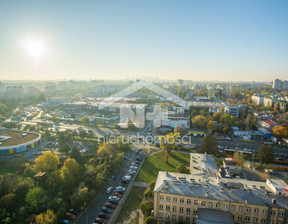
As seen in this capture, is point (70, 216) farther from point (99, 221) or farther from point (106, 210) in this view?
point (106, 210)

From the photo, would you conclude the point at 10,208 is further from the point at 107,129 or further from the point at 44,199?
the point at 107,129

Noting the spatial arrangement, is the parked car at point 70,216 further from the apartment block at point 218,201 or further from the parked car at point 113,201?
the apartment block at point 218,201

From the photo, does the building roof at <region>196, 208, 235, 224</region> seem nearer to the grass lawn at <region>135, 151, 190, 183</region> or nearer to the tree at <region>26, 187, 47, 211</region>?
the grass lawn at <region>135, 151, 190, 183</region>

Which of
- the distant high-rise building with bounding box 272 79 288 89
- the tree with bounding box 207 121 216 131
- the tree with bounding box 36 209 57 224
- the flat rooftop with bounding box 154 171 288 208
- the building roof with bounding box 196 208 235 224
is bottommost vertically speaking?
the tree with bounding box 36 209 57 224

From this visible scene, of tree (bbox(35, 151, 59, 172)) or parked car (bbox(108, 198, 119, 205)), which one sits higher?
tree (bbox(35, 151, 59, 172))

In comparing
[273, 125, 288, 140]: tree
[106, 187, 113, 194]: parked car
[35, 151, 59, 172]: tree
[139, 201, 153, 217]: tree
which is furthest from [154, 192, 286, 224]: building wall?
[273, 125, 288, 140]: tree

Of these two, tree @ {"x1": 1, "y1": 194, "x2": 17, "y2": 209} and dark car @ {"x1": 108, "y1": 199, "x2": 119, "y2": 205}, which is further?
dark car @ {"x1": 108, "y1": 199, "x2": 119, "y2": 205}

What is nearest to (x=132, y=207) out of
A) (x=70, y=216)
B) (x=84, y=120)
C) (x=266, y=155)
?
(x=70, y=216)

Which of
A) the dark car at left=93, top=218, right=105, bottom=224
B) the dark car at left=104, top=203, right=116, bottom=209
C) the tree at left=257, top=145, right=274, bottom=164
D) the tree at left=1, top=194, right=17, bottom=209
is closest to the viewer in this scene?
the dark car at left=93, top=218, right=105, bottom=224
